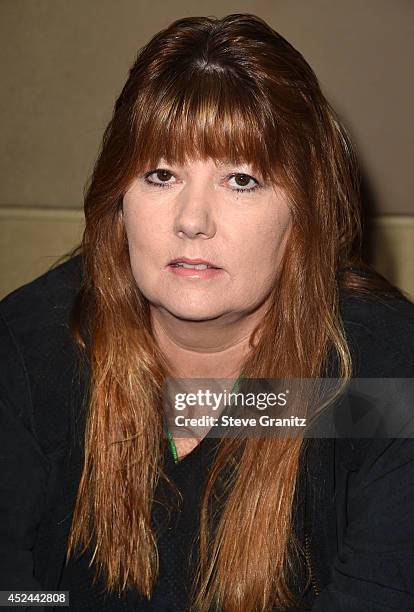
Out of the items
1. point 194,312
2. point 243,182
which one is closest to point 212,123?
point 243,182

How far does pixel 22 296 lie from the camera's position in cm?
117

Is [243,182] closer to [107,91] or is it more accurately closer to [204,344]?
[204,344]

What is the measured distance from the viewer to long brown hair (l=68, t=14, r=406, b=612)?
97 cm

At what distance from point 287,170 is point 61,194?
0.70 meters

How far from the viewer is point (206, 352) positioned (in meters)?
1.14

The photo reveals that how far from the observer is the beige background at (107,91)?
1486mm

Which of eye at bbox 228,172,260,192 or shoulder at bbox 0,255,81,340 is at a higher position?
eye at bbox 228,172,260,192

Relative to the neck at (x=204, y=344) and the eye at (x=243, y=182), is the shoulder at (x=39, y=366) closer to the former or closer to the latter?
the neck at (x=204, y=344)

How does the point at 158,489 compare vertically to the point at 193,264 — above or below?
below

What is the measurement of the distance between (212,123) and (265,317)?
273 millimetres

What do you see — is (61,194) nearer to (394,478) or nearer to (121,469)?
(121,469)

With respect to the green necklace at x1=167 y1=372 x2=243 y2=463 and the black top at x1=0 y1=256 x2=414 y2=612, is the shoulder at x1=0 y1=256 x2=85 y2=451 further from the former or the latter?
the green necklace at x1=167 y1=372 x2=243 y2=463

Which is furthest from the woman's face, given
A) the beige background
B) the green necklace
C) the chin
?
the beige background

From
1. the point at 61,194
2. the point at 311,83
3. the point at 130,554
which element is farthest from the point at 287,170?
the point at 61,194
